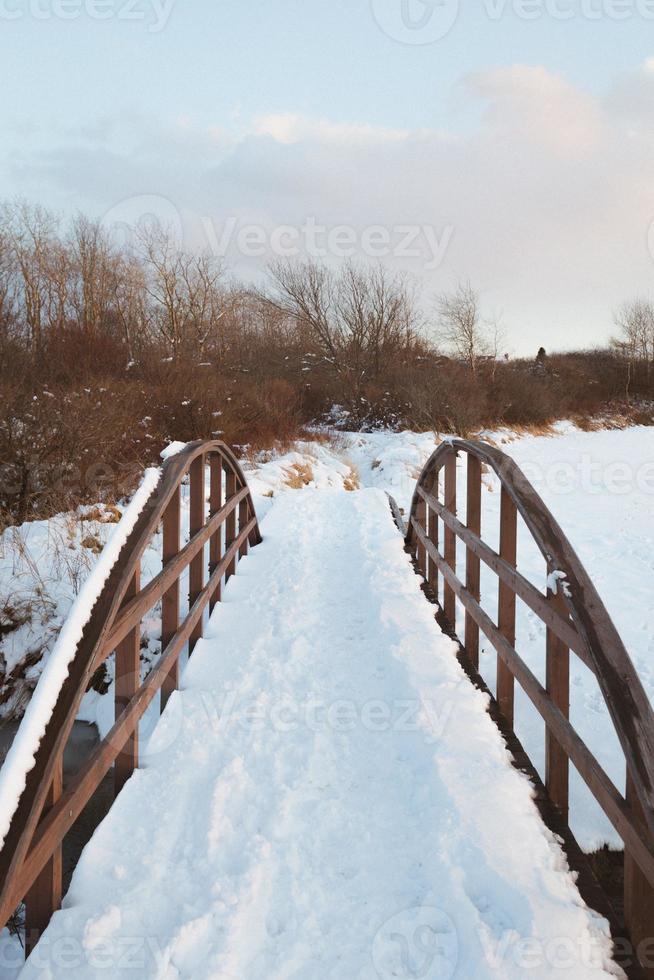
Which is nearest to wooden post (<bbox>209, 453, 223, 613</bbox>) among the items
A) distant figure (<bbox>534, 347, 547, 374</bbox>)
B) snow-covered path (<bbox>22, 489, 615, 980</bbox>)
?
snow-covered path (<bbox>22, 489, 615, 980</bbox>)

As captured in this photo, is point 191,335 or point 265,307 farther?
point 265,307

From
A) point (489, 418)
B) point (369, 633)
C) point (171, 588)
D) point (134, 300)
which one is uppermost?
point (134, 300)

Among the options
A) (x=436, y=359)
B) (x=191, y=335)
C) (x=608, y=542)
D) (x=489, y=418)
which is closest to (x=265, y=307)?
(x=191, y=335)

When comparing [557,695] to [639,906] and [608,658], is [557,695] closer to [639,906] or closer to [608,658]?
[608,658]

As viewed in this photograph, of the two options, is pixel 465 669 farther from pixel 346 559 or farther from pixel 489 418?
pixel 489 418

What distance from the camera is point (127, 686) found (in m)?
2.52

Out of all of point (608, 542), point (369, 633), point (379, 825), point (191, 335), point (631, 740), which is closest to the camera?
point (631, 740)

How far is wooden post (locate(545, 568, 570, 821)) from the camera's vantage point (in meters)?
2.24

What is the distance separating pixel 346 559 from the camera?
→ 5.96 metres

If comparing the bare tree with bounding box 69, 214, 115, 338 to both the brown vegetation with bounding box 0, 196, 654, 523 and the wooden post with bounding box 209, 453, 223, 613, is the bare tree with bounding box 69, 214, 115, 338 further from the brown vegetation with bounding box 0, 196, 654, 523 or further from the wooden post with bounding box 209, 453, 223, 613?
the wooden post with bounding box 209, 453, 223, 613

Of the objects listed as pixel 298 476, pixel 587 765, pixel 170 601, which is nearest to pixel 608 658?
pixel 587 765

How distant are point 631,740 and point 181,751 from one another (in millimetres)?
1941

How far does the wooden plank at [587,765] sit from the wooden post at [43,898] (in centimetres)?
163

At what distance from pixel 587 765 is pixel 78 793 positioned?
1629mm
